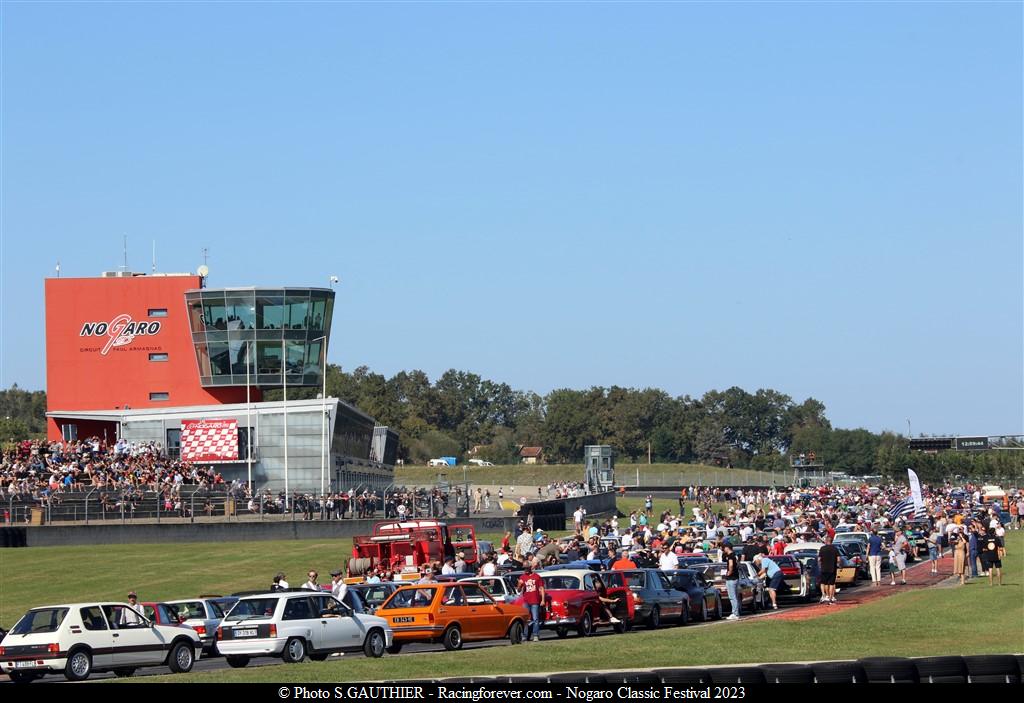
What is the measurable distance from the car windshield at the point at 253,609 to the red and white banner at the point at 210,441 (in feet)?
162

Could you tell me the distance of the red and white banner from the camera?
72.6 m

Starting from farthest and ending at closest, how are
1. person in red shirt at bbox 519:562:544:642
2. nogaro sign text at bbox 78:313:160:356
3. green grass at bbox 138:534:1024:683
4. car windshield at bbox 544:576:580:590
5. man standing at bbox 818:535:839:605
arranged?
nogaro sign text at bbox 78:313:160:356 < man standing at bbox 818:535:839:605 < car windshield at bbox 544:576:580:590 < person in red shirt at bbox 519:562:544:642 < green grass at bbox 138:534:1024:683

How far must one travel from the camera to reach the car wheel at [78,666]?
72.8 ft

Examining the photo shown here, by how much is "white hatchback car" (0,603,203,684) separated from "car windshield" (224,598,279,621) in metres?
1.13

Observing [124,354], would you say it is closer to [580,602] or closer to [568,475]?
[580,602]

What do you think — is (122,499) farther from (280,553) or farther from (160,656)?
(160,656)

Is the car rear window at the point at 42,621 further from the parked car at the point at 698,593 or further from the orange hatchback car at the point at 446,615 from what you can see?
the parked car at the point at 698,593

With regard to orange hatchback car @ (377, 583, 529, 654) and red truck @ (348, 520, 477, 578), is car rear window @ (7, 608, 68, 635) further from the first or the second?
red truck @ (348, 520, 477, 578)

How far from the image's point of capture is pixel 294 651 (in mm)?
23609

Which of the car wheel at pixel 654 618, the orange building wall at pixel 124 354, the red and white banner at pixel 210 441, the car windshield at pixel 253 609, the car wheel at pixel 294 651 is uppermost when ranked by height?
the orange building wall at pixel 124 354

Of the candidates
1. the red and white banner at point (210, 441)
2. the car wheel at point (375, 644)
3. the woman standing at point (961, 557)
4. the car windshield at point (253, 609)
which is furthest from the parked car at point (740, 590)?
the red and white banner at point (210, 441)

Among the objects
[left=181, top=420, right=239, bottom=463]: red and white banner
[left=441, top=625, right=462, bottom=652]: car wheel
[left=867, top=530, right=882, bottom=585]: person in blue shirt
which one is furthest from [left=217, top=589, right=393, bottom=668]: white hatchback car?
[left=181, top=420, right=239, bottom=463]: red and white banner

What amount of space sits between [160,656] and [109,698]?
12.9m

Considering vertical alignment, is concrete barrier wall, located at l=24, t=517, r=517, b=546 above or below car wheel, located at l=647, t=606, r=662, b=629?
above
